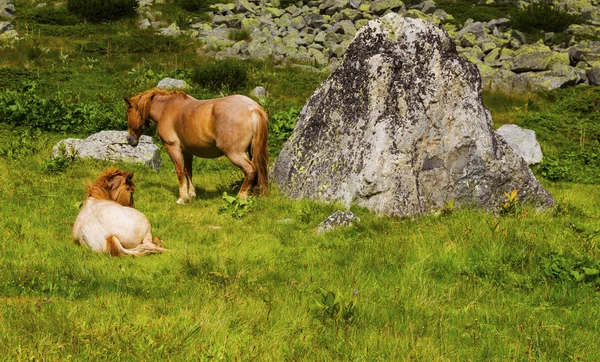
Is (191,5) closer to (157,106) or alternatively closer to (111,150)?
(111,150)

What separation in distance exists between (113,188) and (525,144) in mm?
11340

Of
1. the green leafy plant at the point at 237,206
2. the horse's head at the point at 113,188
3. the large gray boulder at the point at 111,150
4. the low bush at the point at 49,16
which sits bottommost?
the low bush at the point at 49,16

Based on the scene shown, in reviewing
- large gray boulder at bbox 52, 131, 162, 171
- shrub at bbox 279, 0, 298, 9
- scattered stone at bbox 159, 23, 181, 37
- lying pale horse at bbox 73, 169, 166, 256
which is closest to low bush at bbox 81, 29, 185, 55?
scattered stone at bbox 159, 23, 181, 37

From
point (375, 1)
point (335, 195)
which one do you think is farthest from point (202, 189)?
point (375, 1)

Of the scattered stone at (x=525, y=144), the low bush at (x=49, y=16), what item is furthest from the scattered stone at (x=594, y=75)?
the low bush at (x=49, y=16)

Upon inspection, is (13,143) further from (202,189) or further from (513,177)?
(513,177)

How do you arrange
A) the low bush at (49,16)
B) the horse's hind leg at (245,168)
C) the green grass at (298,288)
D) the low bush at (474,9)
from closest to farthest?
the green grass at (298,288) → the horse's hind leg at (245,168) → the low bush at (49,16) → the low bush at (474,9)

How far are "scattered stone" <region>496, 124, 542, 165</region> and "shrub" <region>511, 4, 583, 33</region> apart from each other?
20763 mm

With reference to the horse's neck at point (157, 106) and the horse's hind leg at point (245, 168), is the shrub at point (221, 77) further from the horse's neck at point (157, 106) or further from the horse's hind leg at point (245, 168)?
the horse's hind leg at point (245, 168)

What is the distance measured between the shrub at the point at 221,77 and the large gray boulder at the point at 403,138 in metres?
10.4

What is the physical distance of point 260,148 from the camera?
35.4ft

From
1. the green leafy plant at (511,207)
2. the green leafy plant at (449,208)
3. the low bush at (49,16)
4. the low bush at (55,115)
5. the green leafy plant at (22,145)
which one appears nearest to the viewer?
the green leafy plant at (449,208)

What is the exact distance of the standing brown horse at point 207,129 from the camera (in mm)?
10703

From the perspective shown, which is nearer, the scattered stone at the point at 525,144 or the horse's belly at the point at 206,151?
the horse's belly at the point at 206,151
